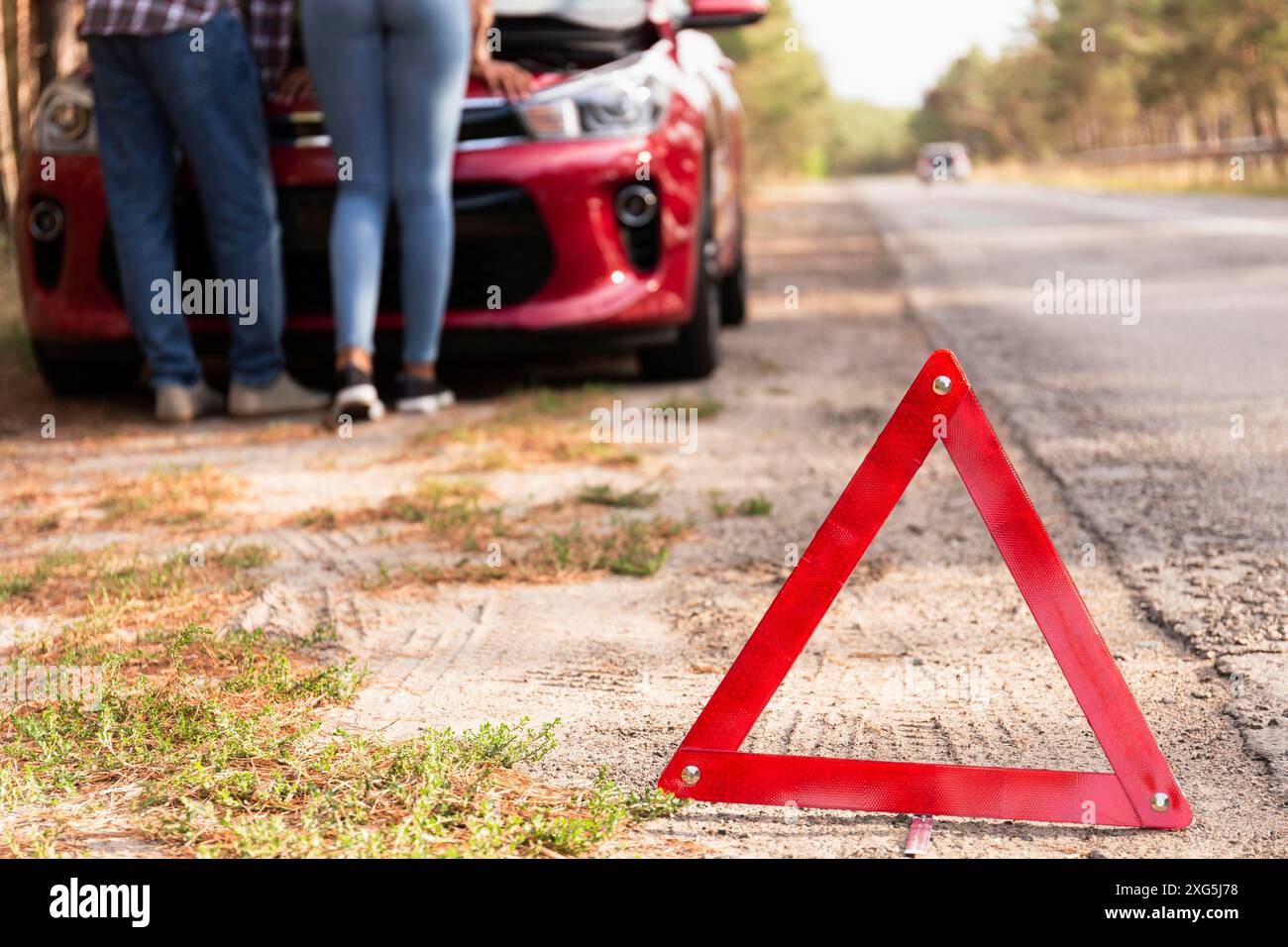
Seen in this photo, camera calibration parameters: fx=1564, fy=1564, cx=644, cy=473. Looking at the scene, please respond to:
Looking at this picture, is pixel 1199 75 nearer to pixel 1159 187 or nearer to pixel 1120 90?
pixel 1159 187

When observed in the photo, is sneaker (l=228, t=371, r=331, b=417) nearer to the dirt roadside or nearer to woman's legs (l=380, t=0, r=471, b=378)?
the dirt roadside

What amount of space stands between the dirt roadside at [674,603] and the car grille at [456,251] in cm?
48

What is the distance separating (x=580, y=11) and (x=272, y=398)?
1.94 m

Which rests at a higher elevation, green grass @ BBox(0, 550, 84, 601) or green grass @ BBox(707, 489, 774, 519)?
green grass @ BBox(0, 550, 84, 601)

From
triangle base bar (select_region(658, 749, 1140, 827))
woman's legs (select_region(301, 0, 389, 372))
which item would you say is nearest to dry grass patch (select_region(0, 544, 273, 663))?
triangle base bar (select_region(658, 749, 1140, 827))

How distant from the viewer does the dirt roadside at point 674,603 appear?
8.09ft

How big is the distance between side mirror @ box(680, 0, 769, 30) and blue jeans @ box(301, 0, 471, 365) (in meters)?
1.45

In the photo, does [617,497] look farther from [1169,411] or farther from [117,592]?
[1169,411]

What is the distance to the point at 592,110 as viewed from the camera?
223 inches

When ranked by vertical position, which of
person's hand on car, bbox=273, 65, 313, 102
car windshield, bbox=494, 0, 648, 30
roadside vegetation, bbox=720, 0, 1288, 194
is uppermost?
car windshield, bbox=494, 0, 648, 30

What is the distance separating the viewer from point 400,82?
5418 mm

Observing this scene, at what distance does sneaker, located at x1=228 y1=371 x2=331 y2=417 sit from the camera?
575cm

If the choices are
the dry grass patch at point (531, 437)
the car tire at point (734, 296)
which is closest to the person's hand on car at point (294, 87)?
the dry grass patch at point (531, 437)

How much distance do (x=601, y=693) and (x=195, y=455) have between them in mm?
2780
